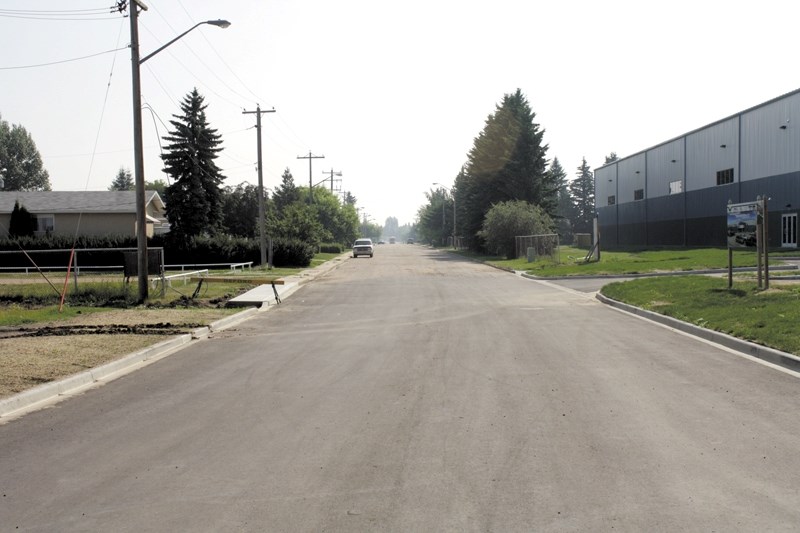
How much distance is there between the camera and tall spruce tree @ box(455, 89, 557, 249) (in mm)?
64875

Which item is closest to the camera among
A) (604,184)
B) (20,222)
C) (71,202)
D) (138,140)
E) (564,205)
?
(138,140)

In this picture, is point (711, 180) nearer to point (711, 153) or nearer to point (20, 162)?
point (711, 153)

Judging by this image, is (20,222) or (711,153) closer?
(20,222)

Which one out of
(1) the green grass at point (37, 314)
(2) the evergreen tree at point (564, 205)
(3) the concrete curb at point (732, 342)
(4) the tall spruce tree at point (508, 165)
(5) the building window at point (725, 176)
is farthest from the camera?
(2) the evergreen tree at point (564, 205)

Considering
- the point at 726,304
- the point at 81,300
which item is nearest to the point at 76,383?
the point at 81,300

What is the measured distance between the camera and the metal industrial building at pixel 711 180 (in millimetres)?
43219

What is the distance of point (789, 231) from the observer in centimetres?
4322

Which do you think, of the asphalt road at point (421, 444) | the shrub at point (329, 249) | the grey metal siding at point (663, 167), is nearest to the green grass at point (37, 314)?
the asphalt road at point (421, 444)

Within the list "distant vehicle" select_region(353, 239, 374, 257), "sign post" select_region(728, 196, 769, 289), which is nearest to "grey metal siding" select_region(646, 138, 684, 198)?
"distant vehicle" select_region(353, 239, 374, 257)

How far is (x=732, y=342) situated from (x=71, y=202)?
52.2 metres

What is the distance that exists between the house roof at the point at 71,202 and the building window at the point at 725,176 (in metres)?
42.1

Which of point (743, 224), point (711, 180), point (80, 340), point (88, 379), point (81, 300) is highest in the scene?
point (711, 180)

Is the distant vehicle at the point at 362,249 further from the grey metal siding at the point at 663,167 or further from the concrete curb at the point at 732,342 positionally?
the concrete curb at the point at 732,342

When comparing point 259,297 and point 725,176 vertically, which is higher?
point 725,176
